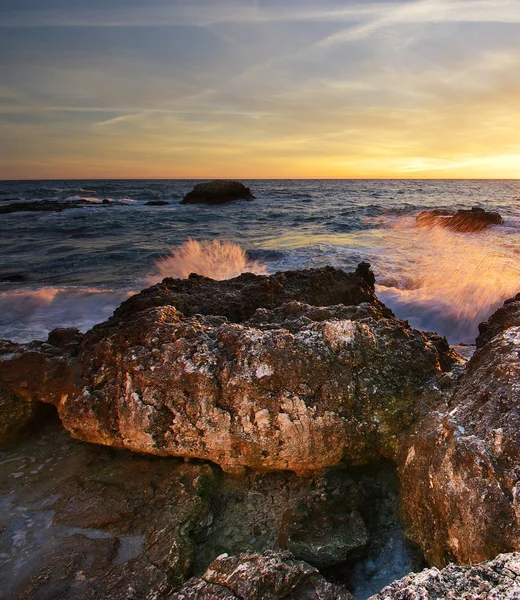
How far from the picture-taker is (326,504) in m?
2.48

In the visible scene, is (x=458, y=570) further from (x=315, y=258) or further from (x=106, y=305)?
(x=315, y=258)

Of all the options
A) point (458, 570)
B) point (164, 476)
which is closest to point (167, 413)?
point (164, 476)

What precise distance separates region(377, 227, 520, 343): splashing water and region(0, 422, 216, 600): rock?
4690 mm

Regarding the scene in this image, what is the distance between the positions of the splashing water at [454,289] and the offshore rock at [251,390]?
3538 millimetres

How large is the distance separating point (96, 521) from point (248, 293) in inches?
100

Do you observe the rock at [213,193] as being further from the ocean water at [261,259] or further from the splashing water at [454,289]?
the splashing water at [454,289]

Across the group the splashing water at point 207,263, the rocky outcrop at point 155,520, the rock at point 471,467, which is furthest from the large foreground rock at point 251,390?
the splashing water at point 207,263

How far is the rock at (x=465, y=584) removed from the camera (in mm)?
1428

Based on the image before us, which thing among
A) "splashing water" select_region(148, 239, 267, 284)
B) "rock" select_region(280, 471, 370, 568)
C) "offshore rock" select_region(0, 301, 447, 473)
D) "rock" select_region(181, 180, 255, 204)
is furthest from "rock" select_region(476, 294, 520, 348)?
"rock" select_region(181, 180, 255, 204)

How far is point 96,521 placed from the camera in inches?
102

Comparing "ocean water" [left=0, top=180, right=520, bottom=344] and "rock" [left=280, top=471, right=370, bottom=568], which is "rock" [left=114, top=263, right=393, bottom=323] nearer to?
"rock" [left=280, top=471, right=370, bottom=568]

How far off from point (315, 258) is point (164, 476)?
32.4 ft

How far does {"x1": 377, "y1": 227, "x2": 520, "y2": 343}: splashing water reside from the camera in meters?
6.41

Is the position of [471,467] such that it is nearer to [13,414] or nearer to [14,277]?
[13,414]
